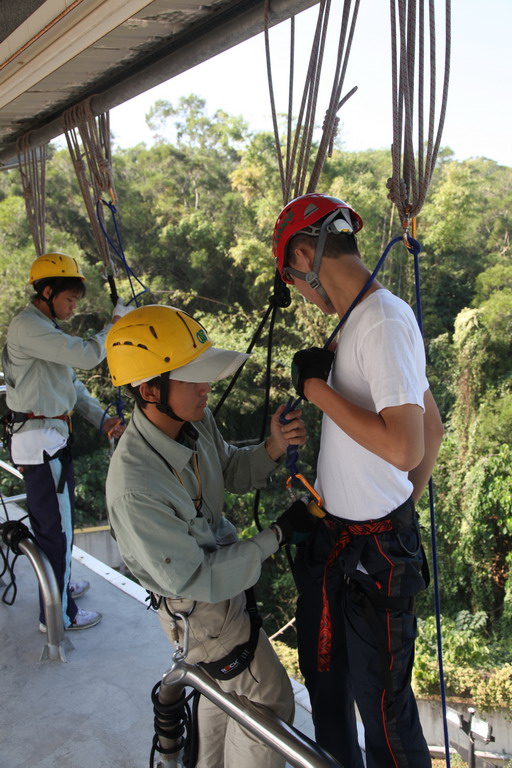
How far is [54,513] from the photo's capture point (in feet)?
8.33

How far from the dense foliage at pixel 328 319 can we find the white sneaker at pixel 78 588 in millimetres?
8500

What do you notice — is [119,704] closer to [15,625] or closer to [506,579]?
[15,625]

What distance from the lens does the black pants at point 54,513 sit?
253 cm

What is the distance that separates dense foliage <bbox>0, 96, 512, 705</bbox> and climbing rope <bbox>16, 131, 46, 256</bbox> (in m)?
8.21

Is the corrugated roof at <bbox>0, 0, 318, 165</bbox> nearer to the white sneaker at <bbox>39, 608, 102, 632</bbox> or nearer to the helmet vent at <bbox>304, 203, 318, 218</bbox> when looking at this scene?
the helmet vent at <bbox>304, 203, 318, 218</bbox>

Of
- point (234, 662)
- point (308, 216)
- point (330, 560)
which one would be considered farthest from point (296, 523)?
point (308, 216)

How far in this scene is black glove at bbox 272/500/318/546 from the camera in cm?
148

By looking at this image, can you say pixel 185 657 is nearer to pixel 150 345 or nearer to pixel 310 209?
pixel 150 345

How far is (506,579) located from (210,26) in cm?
1406

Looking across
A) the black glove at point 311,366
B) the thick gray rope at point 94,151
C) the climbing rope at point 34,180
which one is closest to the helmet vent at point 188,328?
the black glove at point 311,366

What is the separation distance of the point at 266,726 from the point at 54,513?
1.65 metres

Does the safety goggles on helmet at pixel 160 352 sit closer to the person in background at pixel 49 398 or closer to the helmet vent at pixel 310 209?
the helmet vent at pixel 310 209

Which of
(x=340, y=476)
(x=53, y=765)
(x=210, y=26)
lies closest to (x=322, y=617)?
(x=340, y=476)

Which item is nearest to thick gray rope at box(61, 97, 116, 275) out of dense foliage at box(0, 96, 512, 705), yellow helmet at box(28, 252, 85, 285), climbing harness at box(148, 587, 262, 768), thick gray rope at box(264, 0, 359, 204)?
yellow helmet at box(28, 252, 85, 285)
